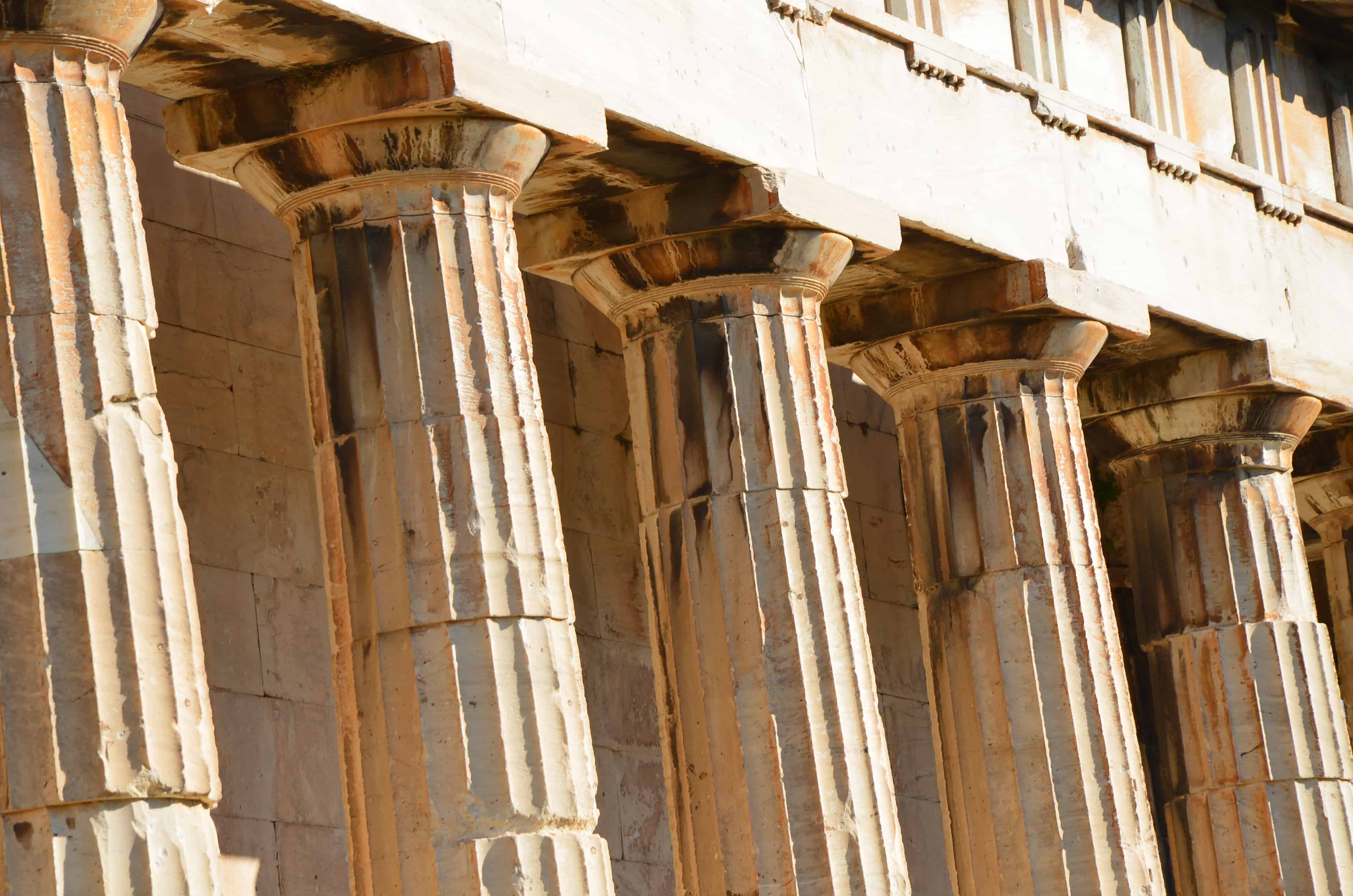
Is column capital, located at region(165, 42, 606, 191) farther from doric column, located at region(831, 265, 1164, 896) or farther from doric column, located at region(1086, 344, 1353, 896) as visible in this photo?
doric column, located at region(1086, 344, 1353, 896)

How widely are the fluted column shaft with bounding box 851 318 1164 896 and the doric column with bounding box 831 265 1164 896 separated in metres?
0.01

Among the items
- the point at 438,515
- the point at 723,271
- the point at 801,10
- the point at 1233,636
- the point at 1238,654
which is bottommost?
the point at 1238,654

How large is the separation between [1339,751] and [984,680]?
14.6 ft

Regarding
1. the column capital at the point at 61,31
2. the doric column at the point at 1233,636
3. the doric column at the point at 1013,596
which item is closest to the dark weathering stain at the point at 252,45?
the column capital at the point at 61,31

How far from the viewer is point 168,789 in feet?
32.8

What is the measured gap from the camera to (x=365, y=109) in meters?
12.5

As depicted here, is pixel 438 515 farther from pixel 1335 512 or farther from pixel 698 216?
pixel 1335 512

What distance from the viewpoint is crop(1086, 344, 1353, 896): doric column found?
19531 mm

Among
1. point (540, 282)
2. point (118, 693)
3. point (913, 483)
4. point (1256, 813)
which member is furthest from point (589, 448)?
point (118, 693)

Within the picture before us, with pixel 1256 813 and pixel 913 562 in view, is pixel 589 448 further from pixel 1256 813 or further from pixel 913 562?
pixel 1256 813

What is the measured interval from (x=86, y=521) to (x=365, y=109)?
10.7 ft

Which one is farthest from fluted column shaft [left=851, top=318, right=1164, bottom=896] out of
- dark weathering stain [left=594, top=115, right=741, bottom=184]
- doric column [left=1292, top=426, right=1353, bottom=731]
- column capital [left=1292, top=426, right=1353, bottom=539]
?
doric column [left=1292, top=426, right=1353, bottom=731]

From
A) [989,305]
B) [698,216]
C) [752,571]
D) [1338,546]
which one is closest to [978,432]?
[989,305]

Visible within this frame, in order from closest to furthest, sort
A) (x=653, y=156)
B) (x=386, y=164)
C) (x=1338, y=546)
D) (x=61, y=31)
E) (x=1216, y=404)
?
(x=61, y=31)
(x=386, y=164)
(x=653, y=156)
(x=1216, y=404)
(x=1338, y=546)
